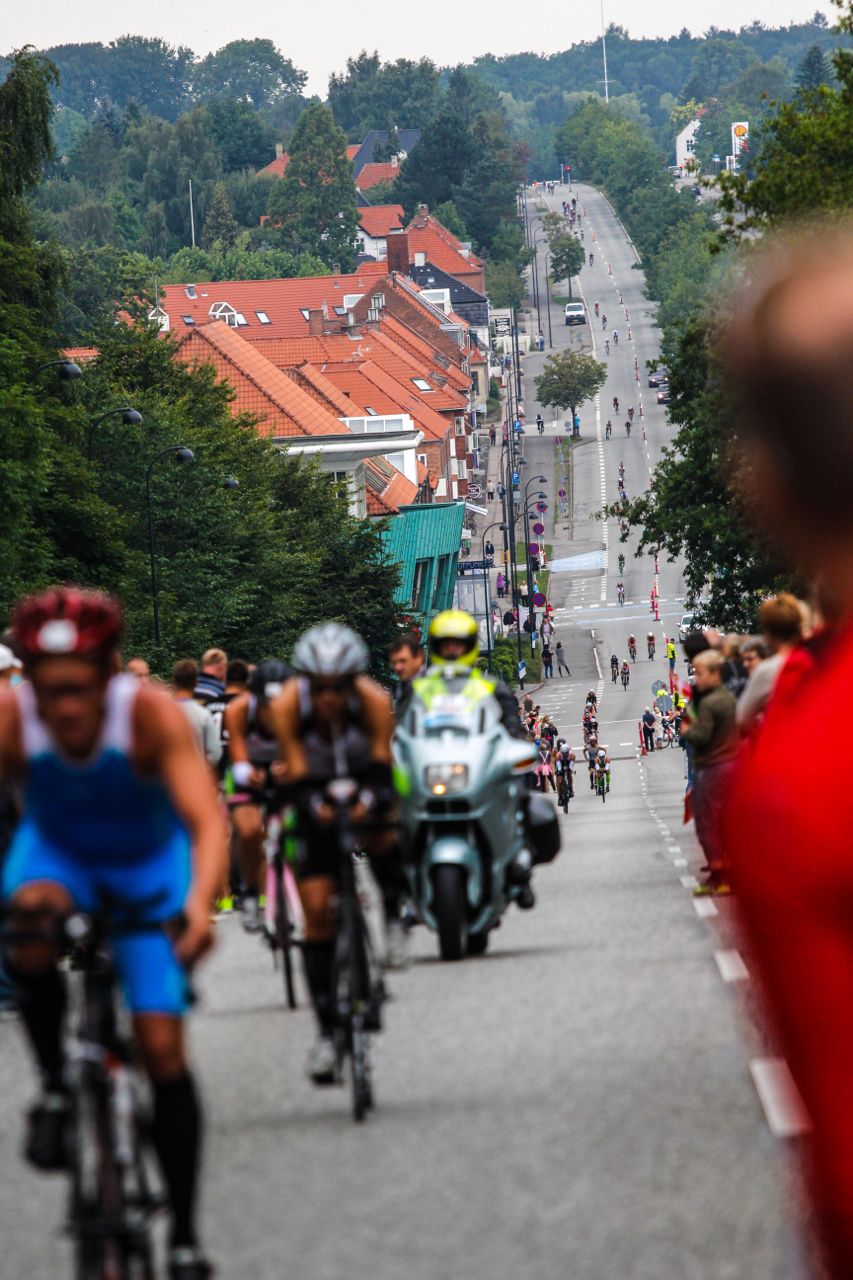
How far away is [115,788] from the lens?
19.8 ft

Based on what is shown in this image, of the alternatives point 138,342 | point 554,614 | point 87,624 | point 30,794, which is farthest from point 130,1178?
point 554,614

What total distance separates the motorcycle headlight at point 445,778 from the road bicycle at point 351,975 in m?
4.16

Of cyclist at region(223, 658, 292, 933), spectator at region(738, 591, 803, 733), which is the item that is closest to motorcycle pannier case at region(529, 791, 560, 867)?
spectator at region(738, 591, 803, 733)

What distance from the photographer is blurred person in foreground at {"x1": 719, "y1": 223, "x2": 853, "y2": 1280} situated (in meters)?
2.18

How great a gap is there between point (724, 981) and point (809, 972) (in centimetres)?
1061

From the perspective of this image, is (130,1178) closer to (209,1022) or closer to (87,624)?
(87,624)

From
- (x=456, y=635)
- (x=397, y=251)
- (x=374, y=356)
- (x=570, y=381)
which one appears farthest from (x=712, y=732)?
(x=397, y=251)

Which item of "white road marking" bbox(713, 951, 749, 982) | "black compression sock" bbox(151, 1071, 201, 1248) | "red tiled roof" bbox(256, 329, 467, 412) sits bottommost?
"white road marking" bbox(713, 951, 749, 982)

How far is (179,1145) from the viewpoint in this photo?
5922mm

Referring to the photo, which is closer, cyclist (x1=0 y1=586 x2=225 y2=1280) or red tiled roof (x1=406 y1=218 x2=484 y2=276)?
cyclist (x1=0 y1=586 x2=225 y2=1280)

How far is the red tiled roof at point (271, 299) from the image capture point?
156 m

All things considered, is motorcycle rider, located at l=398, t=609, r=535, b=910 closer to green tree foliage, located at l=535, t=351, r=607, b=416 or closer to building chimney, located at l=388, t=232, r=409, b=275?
green tree foliage, located at l=535, t=351, r=607, b=416

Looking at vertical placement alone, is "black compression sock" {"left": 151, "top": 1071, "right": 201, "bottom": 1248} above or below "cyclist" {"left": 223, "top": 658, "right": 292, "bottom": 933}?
below

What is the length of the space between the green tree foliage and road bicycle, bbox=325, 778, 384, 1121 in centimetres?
15547
